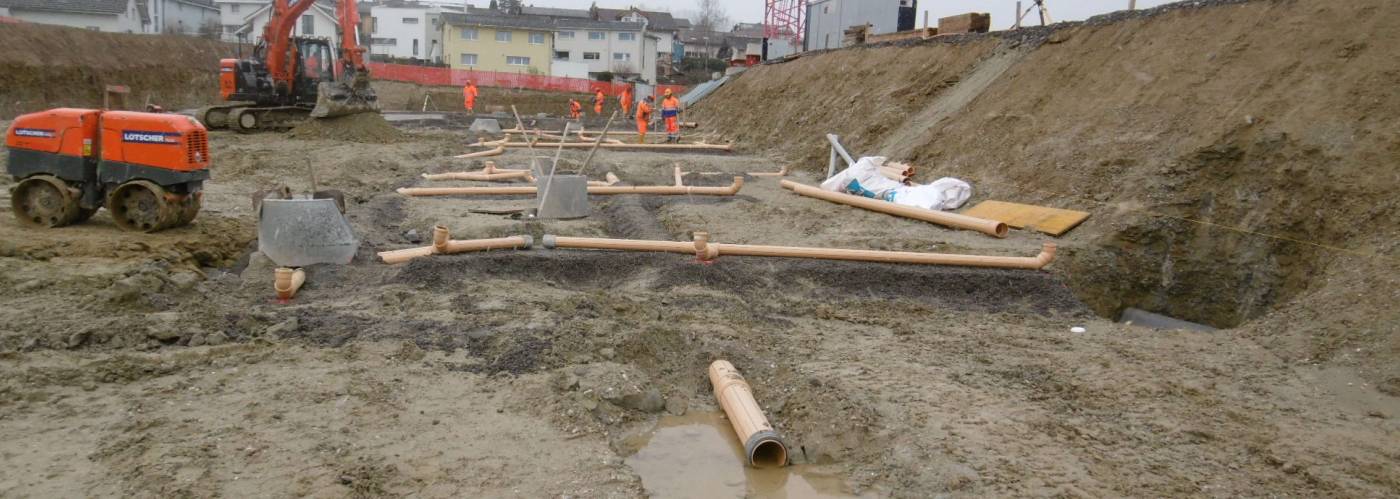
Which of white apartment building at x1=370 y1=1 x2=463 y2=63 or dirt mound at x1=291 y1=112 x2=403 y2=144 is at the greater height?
white apartment building at x1=370 y1=1 x2=463 y2=63

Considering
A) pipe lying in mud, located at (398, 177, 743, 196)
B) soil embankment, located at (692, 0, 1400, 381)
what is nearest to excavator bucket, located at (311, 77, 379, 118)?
pipe lying in mud, located at (398, 177, 743, 196)

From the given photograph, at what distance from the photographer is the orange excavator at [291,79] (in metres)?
18.5

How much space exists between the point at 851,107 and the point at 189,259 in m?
13.5

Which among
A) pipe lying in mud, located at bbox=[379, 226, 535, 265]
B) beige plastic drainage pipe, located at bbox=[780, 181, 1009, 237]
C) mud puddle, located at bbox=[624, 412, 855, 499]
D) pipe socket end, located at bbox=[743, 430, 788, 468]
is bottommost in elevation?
mud puddle, located at bbox=[624, 412, 855, 499]

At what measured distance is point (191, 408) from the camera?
4.39 m

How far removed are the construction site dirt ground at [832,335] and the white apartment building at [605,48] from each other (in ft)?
159

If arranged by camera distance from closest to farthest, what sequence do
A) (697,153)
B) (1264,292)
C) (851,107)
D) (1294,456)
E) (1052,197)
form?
(1294,456) < (1264,292) < (1052,197) < (851,107) < (697,153)

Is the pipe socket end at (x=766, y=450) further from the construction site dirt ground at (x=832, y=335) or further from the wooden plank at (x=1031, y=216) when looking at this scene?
the wooden plank at (x=1031, y=216)

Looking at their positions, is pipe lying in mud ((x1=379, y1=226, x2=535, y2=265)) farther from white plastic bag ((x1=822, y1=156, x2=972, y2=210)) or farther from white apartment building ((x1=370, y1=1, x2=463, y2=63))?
white apartment building ((x1=370, y1=1, x2=463, y2=63))

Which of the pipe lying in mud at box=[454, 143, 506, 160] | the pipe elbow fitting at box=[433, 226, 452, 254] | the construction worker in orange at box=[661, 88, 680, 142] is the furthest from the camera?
the construction worker in orange at box=[661, 88, 680, 142]

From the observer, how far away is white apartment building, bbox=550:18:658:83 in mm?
57938

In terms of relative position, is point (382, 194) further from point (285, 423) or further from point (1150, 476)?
point (1150, 476)

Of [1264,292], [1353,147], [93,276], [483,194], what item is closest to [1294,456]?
[1264,292]

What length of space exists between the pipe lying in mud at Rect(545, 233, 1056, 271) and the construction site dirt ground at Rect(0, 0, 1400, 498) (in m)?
0.12
